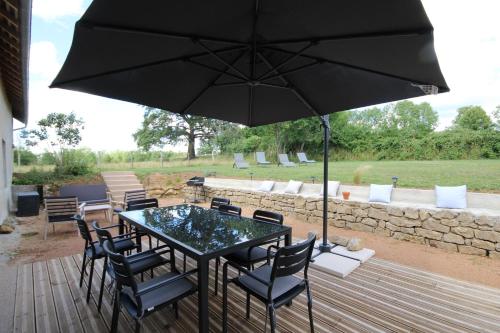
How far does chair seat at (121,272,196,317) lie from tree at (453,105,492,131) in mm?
15692

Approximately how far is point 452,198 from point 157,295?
481cm

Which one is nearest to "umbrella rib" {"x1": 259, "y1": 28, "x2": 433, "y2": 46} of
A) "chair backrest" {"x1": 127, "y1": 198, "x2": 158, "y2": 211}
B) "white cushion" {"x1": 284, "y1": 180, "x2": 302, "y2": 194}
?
"chair backrest" {"x1": 127, "y1": 198, "x2": 158, "y2": 211}

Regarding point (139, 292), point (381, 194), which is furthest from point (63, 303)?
point (381, 194)

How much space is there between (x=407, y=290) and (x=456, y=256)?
1.77 metres

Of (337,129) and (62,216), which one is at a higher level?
(337,129)

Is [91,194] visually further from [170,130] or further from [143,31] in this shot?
[170,130]

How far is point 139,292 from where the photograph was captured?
5.63ft

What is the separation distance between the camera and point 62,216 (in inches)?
194

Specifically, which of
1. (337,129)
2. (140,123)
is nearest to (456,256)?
(337,129)

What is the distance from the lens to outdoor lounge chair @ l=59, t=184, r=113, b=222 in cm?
630

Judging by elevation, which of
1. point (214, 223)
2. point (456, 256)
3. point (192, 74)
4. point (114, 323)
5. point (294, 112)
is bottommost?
point (456, 256)

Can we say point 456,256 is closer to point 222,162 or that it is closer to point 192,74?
point 192,74

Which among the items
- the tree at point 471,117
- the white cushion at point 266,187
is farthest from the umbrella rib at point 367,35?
the tree at point 471,117

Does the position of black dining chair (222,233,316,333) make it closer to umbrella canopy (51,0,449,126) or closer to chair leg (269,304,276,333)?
chair leg (269,304,276,333)
